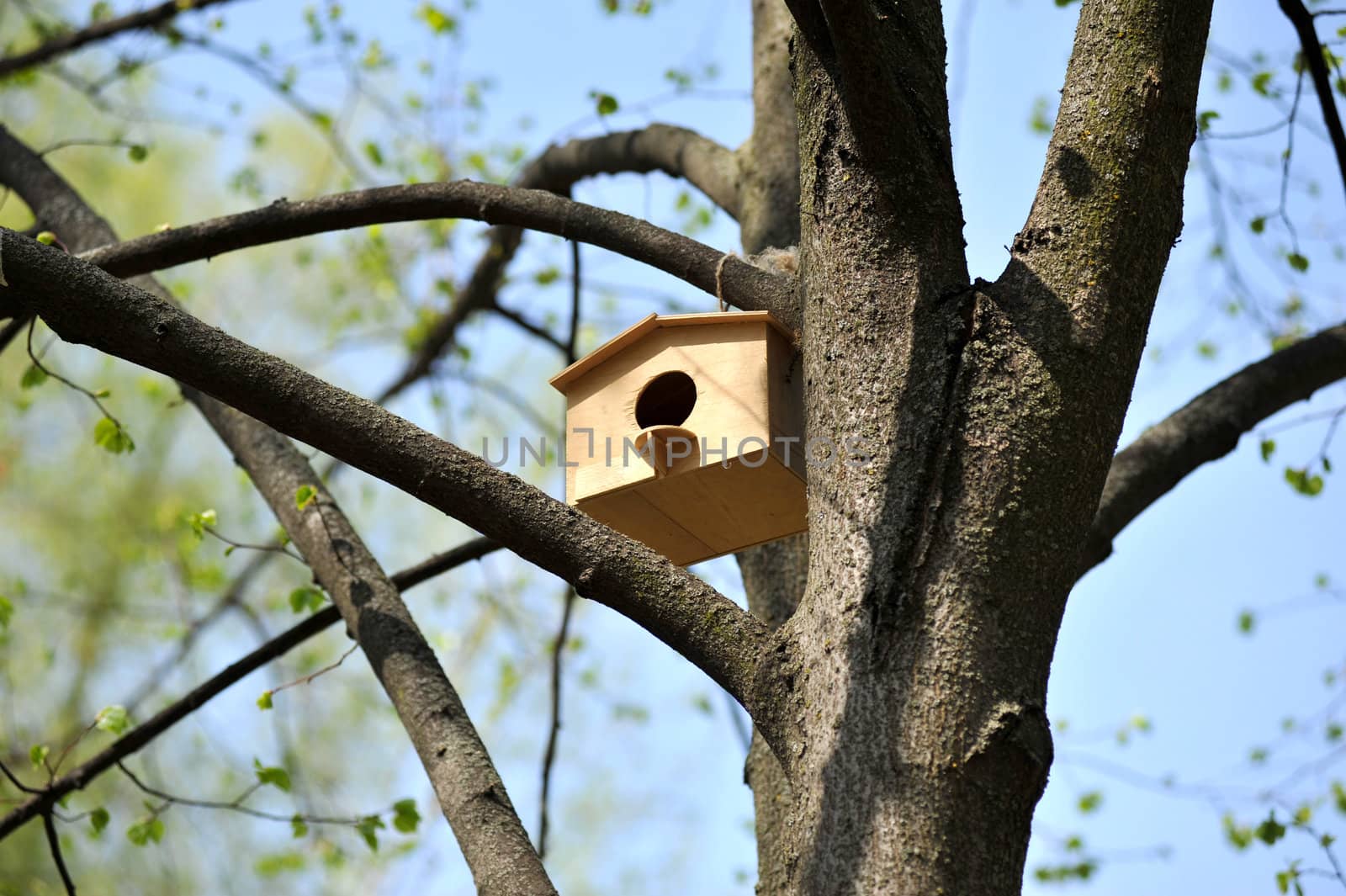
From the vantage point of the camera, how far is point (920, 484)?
5.18 ft

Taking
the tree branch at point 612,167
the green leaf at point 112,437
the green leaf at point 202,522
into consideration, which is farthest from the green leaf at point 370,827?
the tree branch at point 612,167

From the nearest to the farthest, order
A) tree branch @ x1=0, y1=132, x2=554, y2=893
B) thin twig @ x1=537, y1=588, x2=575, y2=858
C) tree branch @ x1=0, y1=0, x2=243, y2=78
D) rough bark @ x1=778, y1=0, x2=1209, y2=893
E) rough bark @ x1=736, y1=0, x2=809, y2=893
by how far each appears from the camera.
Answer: rough bark @ x1=778, y1=0, x2=1209, y2=893, tree branch @ x1=0, y1=132, x2=554, y2=893, rough bark @ x1=736, y1=0, x2=809, y2=893, thin twig @ x1=537, y1=588, x2=575, y2=858, tree branch @ x1=0, y1=0, x2=243, y2=78

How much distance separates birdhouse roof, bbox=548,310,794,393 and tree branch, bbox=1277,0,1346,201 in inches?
52.1

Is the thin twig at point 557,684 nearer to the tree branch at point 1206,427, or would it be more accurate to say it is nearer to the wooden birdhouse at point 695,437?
the wooden birdhouse at point 695,437

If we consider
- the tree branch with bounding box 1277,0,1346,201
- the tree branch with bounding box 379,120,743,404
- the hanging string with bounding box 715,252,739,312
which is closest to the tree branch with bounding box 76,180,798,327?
the hanging string with bounding box 715,252,739,312

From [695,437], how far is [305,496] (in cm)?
77

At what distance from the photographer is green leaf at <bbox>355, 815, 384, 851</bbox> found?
2445 millimetres

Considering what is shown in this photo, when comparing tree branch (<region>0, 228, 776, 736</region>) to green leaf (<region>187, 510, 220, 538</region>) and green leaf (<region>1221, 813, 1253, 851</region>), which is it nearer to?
green leaf (<region>187, 510, 220, 538</region>)

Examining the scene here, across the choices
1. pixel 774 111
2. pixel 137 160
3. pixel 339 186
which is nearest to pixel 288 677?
pixel 339 186

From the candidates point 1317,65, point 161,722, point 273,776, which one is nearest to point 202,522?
point 161,722

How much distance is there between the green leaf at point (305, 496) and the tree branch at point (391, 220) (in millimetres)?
469

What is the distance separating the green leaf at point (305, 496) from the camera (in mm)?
2346

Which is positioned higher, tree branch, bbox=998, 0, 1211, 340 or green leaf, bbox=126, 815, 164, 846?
tree branch, bbox=998, 0, 1211, 340

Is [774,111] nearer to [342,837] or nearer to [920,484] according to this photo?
[920,484]
